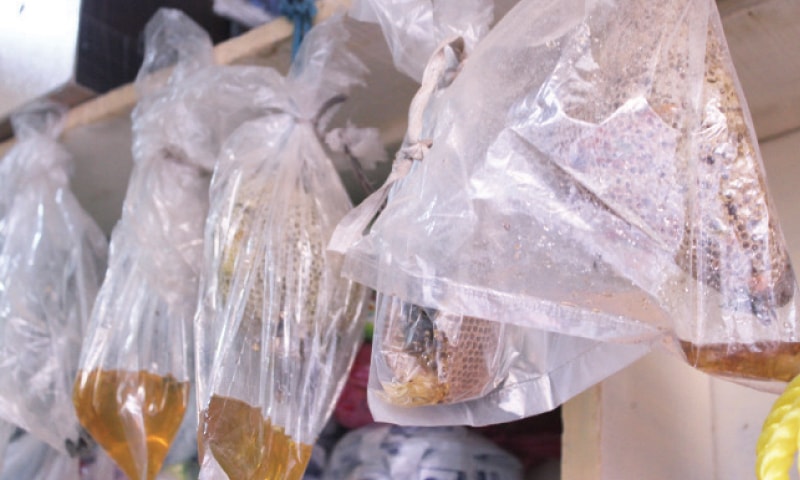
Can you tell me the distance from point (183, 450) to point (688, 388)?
0.44 metres

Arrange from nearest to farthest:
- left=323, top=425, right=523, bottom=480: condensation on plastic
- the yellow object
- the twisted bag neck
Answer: the yellow object < the twisted bag neck < left=323, top=425, right=523, bottom=480: condensation on plastic

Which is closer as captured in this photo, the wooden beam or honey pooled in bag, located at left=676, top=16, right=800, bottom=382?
honey pooled in bag, located at left=676, top=16, right=800, bottom=382

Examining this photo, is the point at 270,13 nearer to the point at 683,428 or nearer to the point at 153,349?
the point at 153,349

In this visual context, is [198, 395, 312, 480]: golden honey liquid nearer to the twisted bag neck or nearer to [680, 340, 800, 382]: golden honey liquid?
the twisted bag neck

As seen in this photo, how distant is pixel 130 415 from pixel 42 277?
0.23m

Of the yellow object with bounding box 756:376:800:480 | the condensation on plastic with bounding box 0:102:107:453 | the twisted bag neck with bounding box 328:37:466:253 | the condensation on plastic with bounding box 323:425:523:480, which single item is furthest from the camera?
the condensation on plastic with bounding box 0:102:107:453

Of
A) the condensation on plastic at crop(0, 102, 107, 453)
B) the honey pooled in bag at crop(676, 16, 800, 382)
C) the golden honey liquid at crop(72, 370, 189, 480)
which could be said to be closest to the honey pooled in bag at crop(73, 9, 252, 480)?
the golden honey liquid at crop(72, 370, 189, 480)

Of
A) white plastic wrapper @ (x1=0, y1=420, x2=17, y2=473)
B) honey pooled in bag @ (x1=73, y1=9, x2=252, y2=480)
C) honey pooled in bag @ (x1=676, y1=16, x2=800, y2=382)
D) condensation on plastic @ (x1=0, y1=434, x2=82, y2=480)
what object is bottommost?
condensation on plastic @ (x1=0, y1=434, x2=82, y2=480)

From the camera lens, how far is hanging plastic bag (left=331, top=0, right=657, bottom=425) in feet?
1.44

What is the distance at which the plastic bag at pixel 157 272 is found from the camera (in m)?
0.66

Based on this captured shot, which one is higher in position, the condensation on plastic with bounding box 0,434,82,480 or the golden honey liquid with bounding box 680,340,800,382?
the golden honey liquid with bounding box 680,340,800,382

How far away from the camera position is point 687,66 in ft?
1.41

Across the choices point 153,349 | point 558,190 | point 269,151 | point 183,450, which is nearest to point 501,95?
point 558,190

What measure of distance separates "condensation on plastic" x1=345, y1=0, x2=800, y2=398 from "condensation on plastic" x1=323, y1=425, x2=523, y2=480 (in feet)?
0.74
